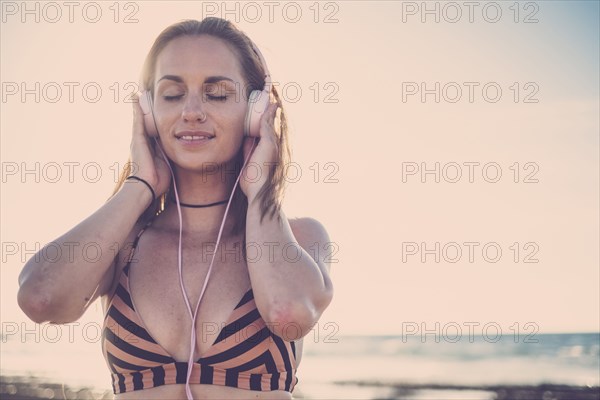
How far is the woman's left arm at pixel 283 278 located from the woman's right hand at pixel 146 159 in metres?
0.43

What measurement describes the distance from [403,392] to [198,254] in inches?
477

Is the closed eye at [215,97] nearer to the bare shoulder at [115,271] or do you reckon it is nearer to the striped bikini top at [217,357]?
the bare shoulder at [115,271]

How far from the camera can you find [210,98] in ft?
10.3

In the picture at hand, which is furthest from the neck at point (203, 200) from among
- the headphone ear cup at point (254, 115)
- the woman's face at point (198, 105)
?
the headphone ear cup at point (254, 115)

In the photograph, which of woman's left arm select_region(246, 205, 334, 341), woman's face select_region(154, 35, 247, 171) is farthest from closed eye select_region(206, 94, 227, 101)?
woman's left arm select_region(246, 205, 334, 341)

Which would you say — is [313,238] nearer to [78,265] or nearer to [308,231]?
[308,231]

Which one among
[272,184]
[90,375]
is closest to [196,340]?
[272,184]

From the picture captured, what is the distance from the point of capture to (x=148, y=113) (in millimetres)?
3266

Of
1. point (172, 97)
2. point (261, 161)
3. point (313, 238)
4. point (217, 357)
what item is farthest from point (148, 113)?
point (217, 357)

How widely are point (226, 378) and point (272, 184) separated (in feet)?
2.57

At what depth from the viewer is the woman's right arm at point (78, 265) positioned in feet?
9.29

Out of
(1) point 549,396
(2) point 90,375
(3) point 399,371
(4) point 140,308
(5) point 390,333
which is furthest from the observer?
(5) point 390,333

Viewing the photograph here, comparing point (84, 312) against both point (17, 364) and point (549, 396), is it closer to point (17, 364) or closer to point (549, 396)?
point (549, 396)

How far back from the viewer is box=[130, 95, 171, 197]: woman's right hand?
3.24 m
